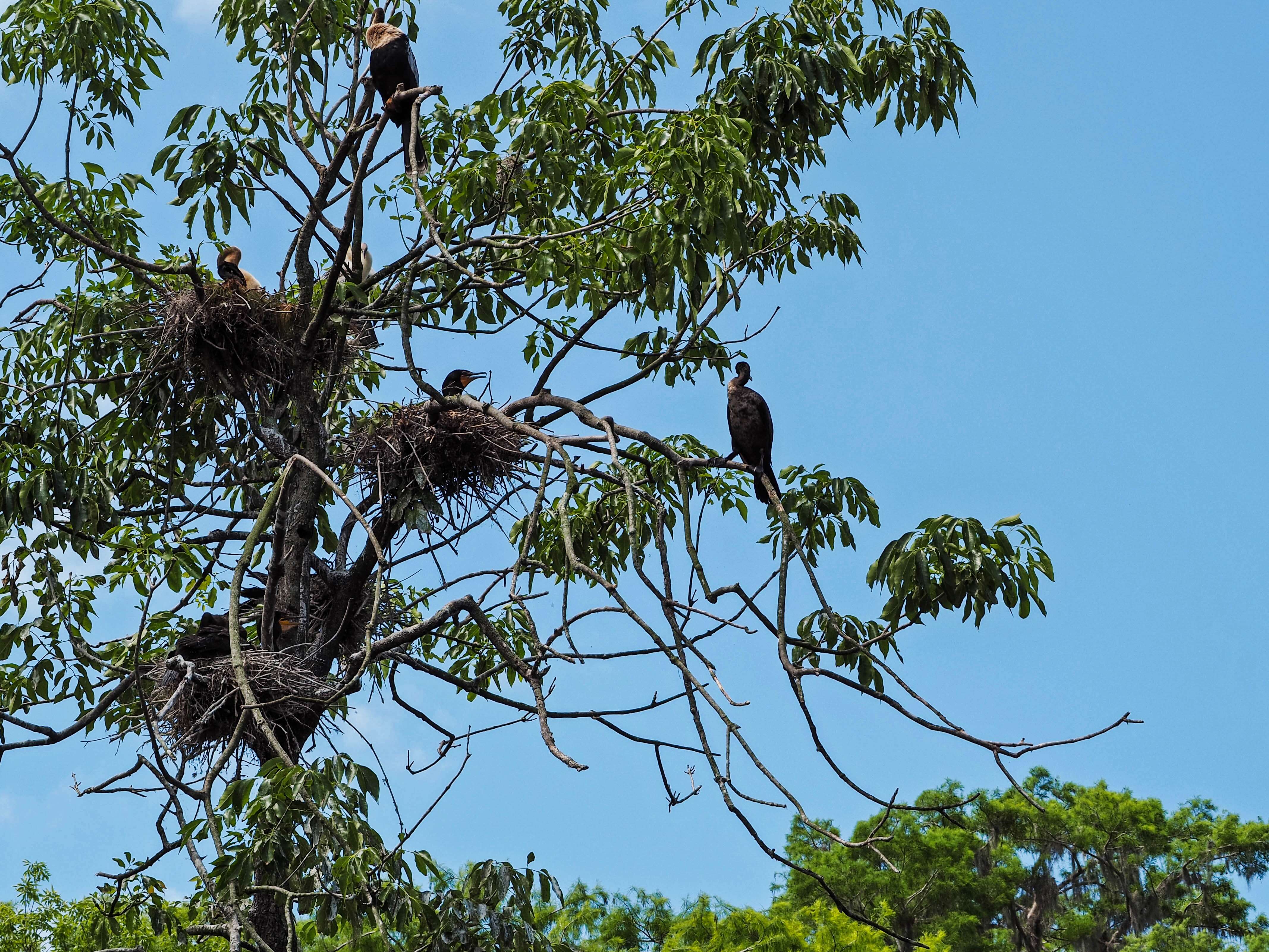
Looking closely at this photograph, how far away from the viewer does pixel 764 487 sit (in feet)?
21.7

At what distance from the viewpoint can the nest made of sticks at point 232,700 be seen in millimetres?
5441

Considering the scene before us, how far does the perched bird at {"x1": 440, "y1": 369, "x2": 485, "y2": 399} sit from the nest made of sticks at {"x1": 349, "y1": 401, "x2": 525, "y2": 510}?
500 millimetres

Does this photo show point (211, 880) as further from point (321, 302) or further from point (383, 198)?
point (383, 198)

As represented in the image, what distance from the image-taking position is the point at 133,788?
14.9 feet

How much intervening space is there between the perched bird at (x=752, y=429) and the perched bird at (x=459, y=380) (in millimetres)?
1410

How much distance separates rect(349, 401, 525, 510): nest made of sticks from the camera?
5.97 metres

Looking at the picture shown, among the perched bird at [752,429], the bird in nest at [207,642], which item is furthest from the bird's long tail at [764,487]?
the bird in nest at [207,642]

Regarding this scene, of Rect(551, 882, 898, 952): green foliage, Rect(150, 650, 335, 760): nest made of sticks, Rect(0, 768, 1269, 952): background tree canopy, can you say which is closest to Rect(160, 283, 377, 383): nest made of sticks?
Rect(150, 650, 335, 760): nest made of sticks

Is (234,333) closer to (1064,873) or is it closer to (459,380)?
(459,380)

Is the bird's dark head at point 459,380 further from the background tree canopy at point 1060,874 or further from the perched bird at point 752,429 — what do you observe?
the background tree canopy at point 1060,874

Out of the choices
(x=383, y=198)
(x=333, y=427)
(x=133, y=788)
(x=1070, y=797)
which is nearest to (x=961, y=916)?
(x=1070, y=797)

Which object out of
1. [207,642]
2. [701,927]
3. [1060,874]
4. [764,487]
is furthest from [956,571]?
[1060,874]

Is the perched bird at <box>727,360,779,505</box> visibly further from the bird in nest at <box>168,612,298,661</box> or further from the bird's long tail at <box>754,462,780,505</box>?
the bird in nest at <box>168,612,298,661</box>

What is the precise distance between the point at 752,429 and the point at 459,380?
1616mm
